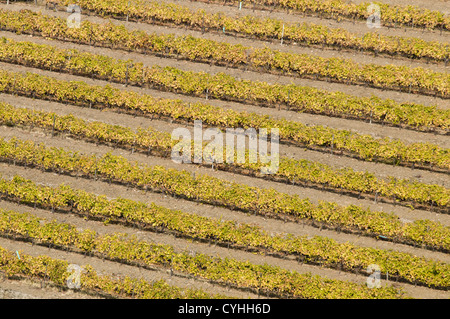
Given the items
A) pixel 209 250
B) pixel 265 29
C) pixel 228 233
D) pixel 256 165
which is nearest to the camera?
pixel 228 233

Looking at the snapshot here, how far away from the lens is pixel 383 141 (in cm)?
4912

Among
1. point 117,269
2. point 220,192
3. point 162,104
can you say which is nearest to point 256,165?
point 220,192

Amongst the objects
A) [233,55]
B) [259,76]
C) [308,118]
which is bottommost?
[308,118]

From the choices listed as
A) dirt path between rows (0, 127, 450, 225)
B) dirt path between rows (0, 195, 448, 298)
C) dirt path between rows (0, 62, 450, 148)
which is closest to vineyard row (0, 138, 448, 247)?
dirt path between rows (0, 127, 450, 225)

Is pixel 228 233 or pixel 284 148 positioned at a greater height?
pixel 284 148

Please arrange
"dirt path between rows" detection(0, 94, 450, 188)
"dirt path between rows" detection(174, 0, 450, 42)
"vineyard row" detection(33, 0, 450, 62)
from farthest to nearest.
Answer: "dirt path between rows" detection(174, 0, 450, 42), "vineyard row" detection(33, 0, 450, 62), "dirt path between rows" detection(0, 94, 450, 188)

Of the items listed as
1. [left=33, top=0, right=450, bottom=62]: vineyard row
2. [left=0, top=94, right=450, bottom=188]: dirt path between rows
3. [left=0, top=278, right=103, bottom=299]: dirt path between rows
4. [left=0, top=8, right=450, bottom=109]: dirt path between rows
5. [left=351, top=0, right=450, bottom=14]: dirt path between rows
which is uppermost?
[left=351, top=0, right=450, bottom=14]: dirt path between rows

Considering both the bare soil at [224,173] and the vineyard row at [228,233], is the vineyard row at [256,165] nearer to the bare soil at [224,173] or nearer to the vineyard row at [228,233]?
the bare soil at [224,173]

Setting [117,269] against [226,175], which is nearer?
[117,269]

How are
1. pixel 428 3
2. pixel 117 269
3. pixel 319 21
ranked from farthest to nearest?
1. pixel 428 3
2. pixel 319 21
3. pixel 117 269

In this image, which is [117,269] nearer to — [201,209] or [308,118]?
[201,209]

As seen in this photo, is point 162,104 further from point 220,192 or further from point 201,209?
point 201,209

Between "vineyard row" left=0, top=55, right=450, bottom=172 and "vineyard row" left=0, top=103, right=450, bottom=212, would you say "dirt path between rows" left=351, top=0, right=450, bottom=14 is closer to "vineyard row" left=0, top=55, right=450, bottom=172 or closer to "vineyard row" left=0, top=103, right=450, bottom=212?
"vineyard row" left=0, top=55, right=450, bottom=172

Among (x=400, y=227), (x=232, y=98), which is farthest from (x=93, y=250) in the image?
(x=400, y=227)
